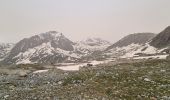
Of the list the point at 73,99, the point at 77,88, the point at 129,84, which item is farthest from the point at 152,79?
the point at 73,99

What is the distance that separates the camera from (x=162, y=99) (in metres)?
28.0

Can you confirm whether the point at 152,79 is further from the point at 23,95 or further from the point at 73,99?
the point at 23,95

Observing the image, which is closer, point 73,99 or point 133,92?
point 73,99

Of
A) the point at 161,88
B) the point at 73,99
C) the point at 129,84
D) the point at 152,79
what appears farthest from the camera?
the point at 152,79

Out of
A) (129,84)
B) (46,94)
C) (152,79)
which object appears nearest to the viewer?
(46,94)

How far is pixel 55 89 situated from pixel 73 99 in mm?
6418

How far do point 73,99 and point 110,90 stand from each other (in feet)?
18.4

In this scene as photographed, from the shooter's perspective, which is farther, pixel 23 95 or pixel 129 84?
pixel 129 84

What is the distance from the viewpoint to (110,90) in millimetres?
32000

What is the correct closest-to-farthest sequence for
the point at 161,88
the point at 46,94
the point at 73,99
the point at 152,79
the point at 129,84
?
the point at 73,99 → the point at 46,94 → the point at 161,88 → the point at 129,84 → the point at 152,79

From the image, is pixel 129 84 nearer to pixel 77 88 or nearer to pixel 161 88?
pixel 161 88

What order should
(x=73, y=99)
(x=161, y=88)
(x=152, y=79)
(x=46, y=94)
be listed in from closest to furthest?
(x=73, y=99) < (x=46, y=94) < (x=161, y=88) < (x=152, y=79)

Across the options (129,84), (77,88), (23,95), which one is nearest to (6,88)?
(23,95)

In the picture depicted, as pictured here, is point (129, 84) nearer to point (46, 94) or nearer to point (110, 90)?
point (110, 90)
